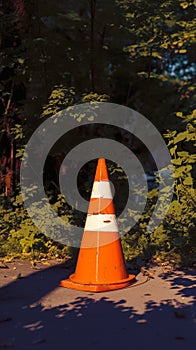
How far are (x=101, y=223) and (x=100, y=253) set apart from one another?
0.35 meters

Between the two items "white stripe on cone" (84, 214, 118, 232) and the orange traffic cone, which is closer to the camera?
the orange traffic cone

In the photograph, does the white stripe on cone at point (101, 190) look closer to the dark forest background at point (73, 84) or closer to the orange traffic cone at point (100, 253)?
the orange traffic cone at point (100, 253)

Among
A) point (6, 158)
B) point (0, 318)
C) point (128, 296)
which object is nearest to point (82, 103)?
point (6, 158)

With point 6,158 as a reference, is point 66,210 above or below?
below

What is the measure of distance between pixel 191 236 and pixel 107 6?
4.53 meters

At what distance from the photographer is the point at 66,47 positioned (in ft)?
30.3

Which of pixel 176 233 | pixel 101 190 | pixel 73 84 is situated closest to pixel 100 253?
pixel 101 190

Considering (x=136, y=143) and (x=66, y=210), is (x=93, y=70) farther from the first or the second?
(x=66, y=210)

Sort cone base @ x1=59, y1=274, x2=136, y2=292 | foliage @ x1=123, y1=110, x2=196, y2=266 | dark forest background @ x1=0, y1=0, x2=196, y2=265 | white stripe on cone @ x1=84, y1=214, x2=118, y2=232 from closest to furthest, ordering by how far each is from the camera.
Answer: cone base @ x1=59, y1=274, x2=136, y2=292 → white stripe on cone @ x1=84, y1=214, x2=118, y2=232 → foliage @ x1=123, y1=110, x2=196, y2=266 → dark forest background @ x1=0, y1=0, x2=196, y2=265

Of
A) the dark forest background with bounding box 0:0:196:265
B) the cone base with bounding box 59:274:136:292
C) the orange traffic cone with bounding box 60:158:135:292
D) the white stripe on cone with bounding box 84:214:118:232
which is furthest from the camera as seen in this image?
the dark forest background with bounding box 0:0:196:265

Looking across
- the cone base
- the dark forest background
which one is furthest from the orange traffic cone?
the dark forest background

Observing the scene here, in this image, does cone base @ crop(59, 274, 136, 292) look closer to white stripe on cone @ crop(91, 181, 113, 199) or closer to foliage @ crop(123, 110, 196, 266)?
white stripe on cone @ crop(91, 181, 113, 199)

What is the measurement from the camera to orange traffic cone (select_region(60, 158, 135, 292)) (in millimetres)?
5480

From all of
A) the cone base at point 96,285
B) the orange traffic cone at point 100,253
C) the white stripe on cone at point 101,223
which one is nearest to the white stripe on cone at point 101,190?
the orange traffic cone at point 100,253
